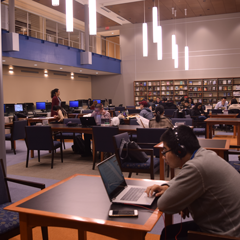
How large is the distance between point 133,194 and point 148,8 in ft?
42.9

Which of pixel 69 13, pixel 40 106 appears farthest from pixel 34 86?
pixel 69 13

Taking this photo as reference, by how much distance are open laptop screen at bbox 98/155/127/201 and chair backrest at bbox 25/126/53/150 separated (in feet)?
11.6

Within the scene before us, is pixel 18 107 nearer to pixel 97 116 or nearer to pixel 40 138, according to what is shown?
pixel 97 116

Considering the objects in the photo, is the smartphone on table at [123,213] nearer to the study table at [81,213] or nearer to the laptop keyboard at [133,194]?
the study table at [81,213]

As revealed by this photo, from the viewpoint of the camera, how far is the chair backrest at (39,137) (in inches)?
206

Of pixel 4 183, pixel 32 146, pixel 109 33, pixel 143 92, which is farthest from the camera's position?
pixel 109 33

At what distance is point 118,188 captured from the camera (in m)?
1.83

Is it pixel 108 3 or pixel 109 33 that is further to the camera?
pixel 109 33

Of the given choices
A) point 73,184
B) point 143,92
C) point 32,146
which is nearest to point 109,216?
point 73,184

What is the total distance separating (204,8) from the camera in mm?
13555

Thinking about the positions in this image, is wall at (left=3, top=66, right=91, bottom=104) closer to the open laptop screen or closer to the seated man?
the seated man

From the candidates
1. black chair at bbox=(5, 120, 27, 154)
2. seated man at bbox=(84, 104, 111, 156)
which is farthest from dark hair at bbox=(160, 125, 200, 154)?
black chair at bbox=(5, 120, 27, 154)

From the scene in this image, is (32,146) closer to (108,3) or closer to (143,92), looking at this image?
(108,3)

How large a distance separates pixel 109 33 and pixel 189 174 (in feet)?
58.2
